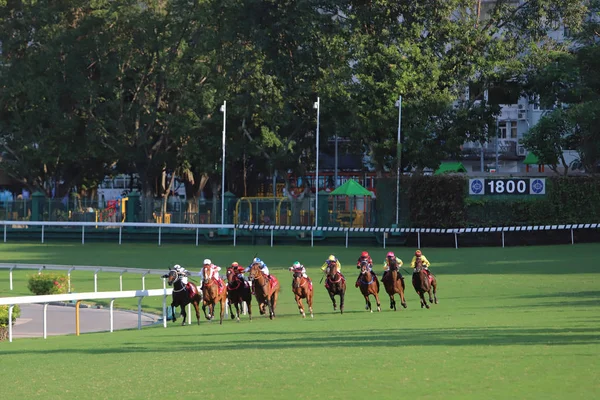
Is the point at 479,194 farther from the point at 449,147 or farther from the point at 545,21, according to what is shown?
the point at 545,21

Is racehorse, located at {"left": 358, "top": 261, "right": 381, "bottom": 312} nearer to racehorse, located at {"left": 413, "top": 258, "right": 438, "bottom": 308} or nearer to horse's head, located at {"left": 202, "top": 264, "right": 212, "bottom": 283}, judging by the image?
racehorse, located at {"left": 413, "top": 258, "right": 438, "bottom": 308}

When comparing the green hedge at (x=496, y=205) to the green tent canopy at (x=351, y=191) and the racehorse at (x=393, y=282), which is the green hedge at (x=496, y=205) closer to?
the green tent canopy at (x=351, y=191)

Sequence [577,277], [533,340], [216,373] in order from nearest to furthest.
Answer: [216,373]
[533,340]
[577,277]

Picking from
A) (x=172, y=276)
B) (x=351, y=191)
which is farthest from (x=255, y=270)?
(x=351, y=191)

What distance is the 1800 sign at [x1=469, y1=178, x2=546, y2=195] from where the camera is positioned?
4369 centimetres

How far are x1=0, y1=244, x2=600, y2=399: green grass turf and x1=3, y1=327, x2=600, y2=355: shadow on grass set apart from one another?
0.02m

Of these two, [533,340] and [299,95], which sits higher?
[299,95]

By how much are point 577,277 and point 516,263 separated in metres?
5.66

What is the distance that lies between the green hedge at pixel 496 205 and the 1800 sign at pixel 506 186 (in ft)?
0.77

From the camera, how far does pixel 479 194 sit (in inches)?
1714

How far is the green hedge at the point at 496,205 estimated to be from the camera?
142 ft

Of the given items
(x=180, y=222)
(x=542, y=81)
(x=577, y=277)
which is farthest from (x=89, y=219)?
(x=577, y=277)

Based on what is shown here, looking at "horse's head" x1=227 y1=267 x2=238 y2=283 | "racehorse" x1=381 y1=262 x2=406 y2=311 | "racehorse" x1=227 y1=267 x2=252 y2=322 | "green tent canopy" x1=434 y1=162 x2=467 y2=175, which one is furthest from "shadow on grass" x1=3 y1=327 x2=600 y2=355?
"green tent canopy" x1=434 y1=162 x2=467 y2=175

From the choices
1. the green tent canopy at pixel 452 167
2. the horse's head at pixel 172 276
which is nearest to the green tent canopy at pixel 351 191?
the green tent canopy at pixel 452 167
